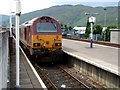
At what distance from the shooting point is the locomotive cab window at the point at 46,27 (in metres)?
20.7

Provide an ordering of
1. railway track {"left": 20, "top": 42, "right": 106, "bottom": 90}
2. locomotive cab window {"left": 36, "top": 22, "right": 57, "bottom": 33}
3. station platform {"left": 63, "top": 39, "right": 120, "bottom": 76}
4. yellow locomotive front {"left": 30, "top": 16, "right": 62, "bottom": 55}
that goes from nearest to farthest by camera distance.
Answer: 1. railway track {"left": 20, "top": 42, "right": 106, "bottom": 90}
2. station platform {"left": 63, "top": 39, "right": 120, "bottom": 76}
3. yellow locomotive front {"left": 30, "top": 16, "right": 62, "bottom": 55}
4. locomotive cab window {"left": 36, "top": 22, "right": 57, "bottom": 33}

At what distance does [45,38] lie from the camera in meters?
20.4

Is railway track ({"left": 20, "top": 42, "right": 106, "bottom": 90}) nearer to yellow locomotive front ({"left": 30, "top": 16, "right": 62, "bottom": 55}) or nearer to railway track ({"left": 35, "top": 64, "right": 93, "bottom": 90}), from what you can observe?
railway track ({"left": 35, "top": 64, "right": 93, "bottom": 90})

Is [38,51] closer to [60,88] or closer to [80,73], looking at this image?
[80,73]

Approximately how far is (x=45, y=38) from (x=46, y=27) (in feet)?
2.97

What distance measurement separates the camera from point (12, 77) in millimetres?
13289

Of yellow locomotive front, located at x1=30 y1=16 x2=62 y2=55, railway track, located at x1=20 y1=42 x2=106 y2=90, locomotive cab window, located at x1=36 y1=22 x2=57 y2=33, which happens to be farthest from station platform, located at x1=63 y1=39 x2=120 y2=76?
locomotive cab window, located at x1=36 y1=22 x2=57 y2=33

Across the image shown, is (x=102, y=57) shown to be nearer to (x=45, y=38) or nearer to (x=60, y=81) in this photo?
(x=45, y=38)

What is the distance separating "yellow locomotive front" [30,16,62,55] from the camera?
2038 centimetres

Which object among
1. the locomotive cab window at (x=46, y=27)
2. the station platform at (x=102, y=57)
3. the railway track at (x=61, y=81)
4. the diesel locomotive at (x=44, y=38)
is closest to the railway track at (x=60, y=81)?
the railway track at (x=61, y=81)

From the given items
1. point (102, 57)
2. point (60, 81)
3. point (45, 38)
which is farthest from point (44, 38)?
point (60, 81)

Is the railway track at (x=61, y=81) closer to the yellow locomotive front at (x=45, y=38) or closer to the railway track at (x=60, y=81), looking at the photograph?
the railway track at (x=60, y=81)

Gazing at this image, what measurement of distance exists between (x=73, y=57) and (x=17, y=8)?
1234 centimetres

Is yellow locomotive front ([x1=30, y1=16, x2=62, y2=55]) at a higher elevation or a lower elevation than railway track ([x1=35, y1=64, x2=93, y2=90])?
higher
